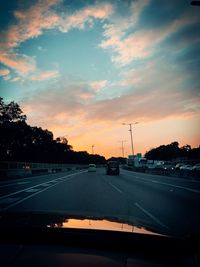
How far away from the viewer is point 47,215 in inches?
200

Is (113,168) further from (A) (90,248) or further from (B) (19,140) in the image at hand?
(B) (19,140)

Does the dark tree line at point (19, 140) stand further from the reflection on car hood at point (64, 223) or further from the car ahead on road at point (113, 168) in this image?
the reflection on car hood at point (64, 223)

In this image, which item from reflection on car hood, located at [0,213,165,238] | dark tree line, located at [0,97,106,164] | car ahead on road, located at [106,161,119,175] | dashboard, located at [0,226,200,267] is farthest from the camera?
dark tree line, located at [0,97,106,164]

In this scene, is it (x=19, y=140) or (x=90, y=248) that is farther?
(x=19, y=140)

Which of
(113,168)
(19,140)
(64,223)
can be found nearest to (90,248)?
(64,223)

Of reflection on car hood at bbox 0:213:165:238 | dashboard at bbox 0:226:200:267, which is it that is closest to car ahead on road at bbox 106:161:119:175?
reflection on car hood at bbox 0:213:165:238

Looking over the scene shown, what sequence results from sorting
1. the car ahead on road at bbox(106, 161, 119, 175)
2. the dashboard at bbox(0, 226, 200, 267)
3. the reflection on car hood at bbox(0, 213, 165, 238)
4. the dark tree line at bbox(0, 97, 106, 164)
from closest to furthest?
the dashboard at bbox(0, 226, 200, 267) → the reflection on car hood at bbox(0, 213, 165, 238) → the car ahead on road at bbox(106, 161, 119, 175) → the dark tree line at bbox(0, 97, 106, 164)

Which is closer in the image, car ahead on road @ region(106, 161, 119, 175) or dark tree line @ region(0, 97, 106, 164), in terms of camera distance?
car ahead on road @ region(106, 161, 119, 175)

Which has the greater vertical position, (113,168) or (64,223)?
(113,168)

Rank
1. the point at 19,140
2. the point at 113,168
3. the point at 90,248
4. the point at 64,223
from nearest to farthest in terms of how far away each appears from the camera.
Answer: the point at 90,248 < the point at 64,223 < the point at 113,168 < the point at 19,140

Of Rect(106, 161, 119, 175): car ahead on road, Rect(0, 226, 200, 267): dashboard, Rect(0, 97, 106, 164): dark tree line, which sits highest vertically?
Rect(0, 97, 106, 164): dark tree line

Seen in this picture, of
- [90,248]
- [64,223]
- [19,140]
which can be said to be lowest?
[90,248]

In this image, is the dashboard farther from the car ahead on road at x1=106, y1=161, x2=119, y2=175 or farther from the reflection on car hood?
the car ahead on road at x1=106, y1=161, x2=119, y2=175

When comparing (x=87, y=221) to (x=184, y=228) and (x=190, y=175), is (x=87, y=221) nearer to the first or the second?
(x=184, y=228)
